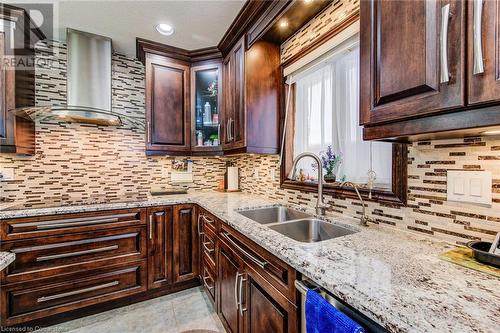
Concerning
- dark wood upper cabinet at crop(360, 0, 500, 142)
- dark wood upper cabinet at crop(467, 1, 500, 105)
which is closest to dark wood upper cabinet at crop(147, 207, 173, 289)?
dark wood upper cabinet at crop(360, 0, 500, 142)

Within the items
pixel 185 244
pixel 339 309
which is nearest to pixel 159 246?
pixel 185 244

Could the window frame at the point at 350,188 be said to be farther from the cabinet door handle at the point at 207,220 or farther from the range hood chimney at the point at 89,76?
the range hood chimney at the point at 89,76

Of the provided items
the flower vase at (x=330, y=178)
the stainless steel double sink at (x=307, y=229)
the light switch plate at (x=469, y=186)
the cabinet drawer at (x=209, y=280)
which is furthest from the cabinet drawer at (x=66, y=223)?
the light switch plate at (x=469, y=186)

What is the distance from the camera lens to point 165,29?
200cm

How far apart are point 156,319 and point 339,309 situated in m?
1.64

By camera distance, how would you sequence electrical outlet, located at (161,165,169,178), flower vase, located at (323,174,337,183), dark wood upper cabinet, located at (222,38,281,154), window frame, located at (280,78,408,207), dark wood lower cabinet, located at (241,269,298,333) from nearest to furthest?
dark wood lower cabinet, located at (241,269,298,333)
window frame, located at (280,78,408,207)
flower vase, located at (323,174,337,183)
dark wood upper cabinet, located at (222,38,281,154)
electrical outlet, located at (161,165,169,178)

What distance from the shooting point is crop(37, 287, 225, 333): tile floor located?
1.62 metres

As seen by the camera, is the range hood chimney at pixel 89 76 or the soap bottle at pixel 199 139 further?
the soap bottle at pixel 199 139

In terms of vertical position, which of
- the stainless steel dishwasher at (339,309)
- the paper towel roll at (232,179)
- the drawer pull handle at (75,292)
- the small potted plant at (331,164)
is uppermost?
the small potted plant at (331,164)

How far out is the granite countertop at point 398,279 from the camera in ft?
1.62

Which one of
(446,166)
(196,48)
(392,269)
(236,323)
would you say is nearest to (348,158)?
(446,166)

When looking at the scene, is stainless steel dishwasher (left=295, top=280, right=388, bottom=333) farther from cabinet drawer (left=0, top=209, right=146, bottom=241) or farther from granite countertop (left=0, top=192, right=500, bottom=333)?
cabinet drawer (left=0, top=209, right=146, bottom=241)

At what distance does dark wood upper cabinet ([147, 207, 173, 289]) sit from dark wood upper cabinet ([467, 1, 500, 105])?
2034mm

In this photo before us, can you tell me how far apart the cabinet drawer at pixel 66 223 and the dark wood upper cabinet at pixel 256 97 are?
1.06 meters
